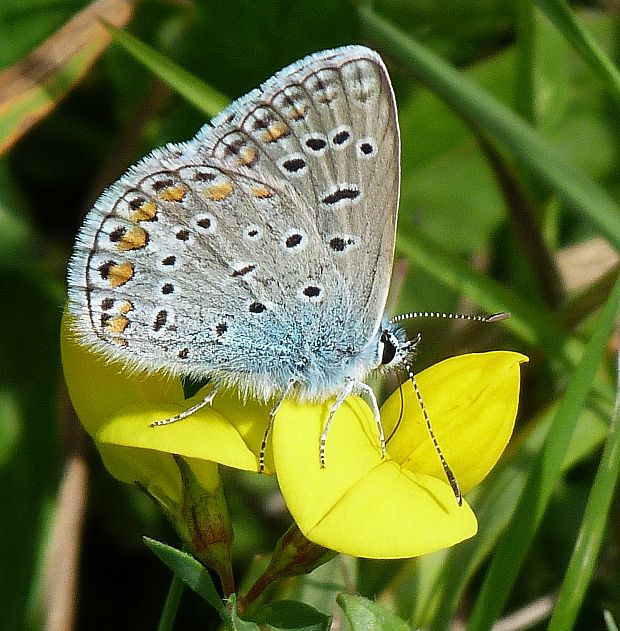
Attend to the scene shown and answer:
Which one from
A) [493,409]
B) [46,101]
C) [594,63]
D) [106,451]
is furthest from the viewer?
[46,101]

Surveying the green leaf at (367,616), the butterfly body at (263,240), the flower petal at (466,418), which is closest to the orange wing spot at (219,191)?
the butterfly body at (263,240)

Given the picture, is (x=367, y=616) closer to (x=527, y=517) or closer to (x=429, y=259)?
(x=527, y=517)

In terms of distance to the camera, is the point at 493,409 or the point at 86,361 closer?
the point at 493,409

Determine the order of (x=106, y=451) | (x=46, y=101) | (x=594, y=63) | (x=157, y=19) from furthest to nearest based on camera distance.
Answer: (x=157, y=19) < (x=46, y=101) < (x=594, y=63) < (x=106, y=451)

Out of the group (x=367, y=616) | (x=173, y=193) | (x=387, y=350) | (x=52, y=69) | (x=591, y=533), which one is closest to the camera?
(x=367, y=616)

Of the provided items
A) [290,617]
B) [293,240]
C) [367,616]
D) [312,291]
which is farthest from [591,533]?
[293,240]

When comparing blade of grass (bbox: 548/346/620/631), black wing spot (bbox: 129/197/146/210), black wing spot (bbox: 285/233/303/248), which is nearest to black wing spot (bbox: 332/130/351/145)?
black wing spot (bbox: 285/233/303/248)

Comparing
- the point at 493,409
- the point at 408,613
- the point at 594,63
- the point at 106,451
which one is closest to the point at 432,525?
the point at 493,409

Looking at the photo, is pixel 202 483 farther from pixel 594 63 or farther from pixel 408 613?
pixel 594 63
